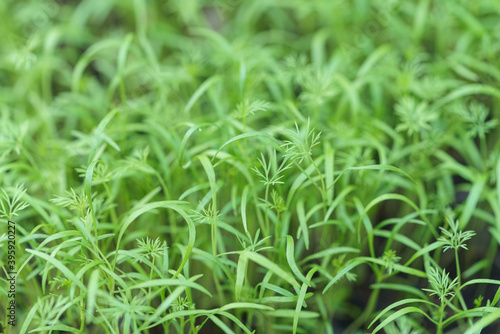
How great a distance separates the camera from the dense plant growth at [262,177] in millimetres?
1182

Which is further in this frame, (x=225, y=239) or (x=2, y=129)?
(x=225, y=239)

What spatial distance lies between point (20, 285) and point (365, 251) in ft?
3.93

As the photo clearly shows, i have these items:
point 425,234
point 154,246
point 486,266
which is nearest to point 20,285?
point 154,246

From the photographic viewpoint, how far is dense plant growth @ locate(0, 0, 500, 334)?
1182mm

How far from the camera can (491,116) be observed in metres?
1.99

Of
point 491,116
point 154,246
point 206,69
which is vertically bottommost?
point 491,116

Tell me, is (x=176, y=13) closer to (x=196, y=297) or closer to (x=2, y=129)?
(x=2, y=129)

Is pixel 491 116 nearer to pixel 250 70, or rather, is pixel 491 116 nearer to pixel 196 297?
pixel 250 70

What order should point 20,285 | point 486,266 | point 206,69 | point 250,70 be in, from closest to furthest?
point 20,285 → point 486,266 → point 250,70 → point 206,69

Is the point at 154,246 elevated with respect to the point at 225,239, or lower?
elevated

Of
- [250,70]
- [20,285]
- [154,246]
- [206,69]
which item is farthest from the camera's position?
[206,69]

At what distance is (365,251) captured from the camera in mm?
1750

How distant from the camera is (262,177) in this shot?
1.40 meters

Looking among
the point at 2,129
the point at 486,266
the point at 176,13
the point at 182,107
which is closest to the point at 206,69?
the point at 182,107
